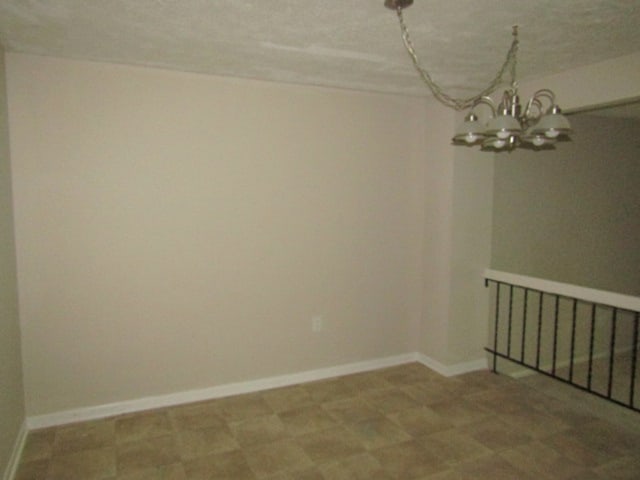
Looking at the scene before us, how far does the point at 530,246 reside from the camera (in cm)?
388

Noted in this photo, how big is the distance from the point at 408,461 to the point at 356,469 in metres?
0.31

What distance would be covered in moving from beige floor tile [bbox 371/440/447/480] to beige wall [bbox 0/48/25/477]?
198cm

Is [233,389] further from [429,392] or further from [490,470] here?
[490,470]

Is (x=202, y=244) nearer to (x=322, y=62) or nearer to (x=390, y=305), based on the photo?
(x=322, y=62)

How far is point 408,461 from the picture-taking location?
96.7 inches

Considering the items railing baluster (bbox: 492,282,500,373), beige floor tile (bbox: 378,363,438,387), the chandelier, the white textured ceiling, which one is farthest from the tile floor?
the white textured ceiling

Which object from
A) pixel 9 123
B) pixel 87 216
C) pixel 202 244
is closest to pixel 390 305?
pixel 202 244

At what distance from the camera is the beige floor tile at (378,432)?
8.64 feet

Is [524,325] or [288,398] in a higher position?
[524,325]

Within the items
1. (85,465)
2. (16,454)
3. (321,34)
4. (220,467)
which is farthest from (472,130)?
(16,454)

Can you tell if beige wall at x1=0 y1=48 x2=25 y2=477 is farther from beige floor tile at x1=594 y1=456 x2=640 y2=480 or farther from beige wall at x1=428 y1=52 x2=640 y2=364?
beige floor tile at x1=594 y1=456 x2=640 y2=480

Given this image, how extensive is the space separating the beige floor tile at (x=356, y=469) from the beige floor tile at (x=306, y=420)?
1.21 feet

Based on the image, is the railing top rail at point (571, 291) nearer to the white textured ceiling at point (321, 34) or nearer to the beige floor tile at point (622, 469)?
the beige floor tile at point (622, 469)

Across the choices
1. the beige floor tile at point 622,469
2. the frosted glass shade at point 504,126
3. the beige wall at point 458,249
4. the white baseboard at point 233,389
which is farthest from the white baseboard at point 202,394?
the frosted glass shade at point 504,126
